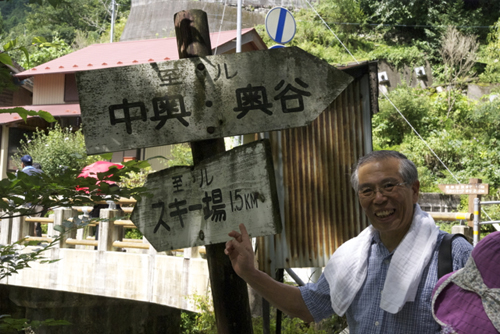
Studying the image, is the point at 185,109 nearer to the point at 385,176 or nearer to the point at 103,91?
the point at 103,91

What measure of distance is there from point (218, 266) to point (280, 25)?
19.2 ft

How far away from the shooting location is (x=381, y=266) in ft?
6.40

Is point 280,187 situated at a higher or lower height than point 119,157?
lower

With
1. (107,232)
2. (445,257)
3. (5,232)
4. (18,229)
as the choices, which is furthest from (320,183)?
(5,232)

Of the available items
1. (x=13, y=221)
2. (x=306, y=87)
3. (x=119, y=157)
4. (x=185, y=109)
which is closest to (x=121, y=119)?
(x=185, y=109)

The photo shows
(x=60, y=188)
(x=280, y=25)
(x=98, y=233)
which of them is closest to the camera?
(x=60, y=188)

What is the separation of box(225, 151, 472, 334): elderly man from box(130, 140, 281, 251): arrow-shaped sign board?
11 cm

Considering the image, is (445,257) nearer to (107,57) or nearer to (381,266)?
(381,266)

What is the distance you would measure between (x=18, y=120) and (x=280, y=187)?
14365 millimetres

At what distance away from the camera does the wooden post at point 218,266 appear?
7.85 ft

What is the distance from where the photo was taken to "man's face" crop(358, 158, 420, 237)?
1925 mm

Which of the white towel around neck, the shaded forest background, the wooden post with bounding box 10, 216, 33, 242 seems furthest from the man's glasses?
the shaded forest background

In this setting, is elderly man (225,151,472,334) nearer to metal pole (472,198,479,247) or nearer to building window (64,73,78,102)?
metal pole (472,198,479,247)

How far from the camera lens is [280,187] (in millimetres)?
4750
